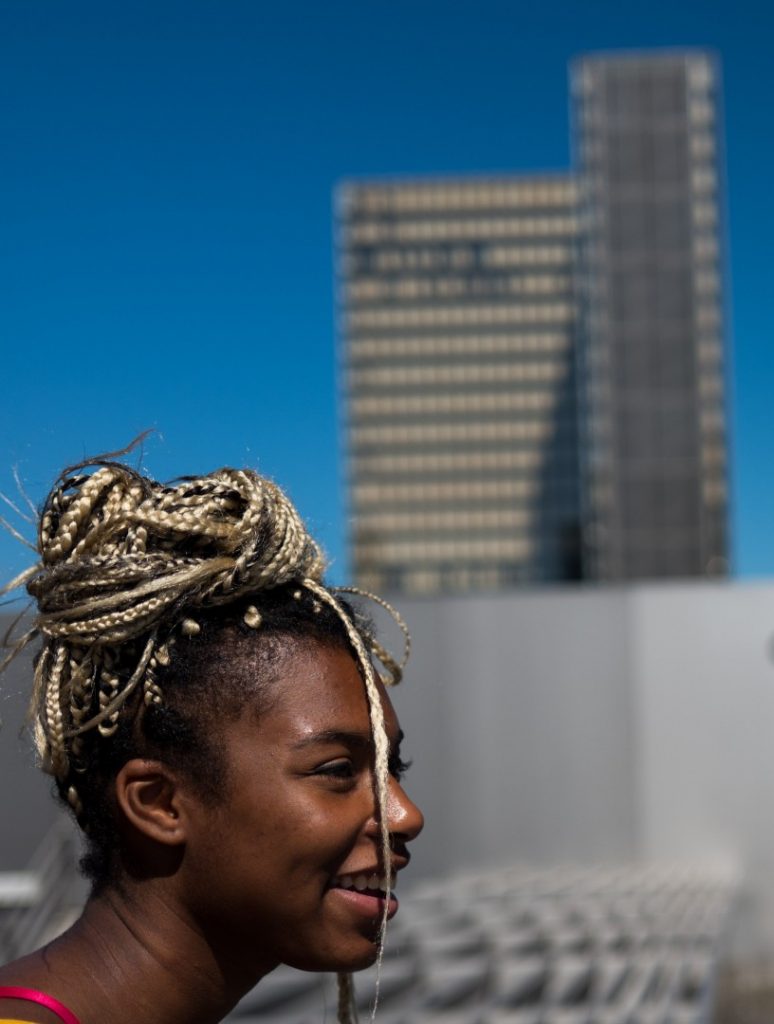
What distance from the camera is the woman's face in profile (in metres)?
1.20

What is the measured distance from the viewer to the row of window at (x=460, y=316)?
9625 centimetres

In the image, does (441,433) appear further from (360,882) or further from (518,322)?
(360,882)

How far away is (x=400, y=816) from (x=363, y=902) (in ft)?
0.25

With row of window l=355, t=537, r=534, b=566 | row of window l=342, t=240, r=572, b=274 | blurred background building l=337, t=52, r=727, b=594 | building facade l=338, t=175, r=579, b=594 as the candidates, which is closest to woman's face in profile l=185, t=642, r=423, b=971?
blurred background building l=337, t=52, r=727, b=594

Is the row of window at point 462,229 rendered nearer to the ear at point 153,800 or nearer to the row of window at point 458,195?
the row of window at point 458,195

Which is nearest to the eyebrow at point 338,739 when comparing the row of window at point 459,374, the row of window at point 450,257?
the row of window at point 459,374

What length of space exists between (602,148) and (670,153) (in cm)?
243

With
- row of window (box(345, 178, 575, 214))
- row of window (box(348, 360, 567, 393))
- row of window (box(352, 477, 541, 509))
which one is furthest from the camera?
row of window (box(345, 178, 575, 214))

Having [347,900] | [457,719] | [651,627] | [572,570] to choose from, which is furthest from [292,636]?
[572,570]

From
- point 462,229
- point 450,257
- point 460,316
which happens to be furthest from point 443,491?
point 462,229

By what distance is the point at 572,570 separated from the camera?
87688mm

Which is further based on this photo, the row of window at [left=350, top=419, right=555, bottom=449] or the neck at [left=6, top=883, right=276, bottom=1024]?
the row of window at [left=350, top=419, right=555, bottom=449]

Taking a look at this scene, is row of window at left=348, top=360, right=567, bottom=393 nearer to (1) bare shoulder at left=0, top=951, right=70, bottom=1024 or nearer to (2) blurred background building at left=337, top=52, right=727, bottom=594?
(2) blurred background building at left=337, top=52, right=727, bottom=594

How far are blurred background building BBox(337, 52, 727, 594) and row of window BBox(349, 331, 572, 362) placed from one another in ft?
0.39
